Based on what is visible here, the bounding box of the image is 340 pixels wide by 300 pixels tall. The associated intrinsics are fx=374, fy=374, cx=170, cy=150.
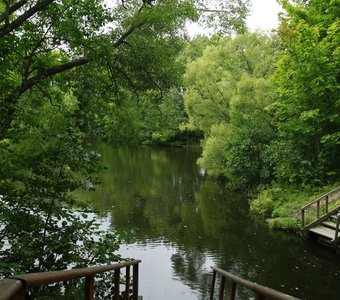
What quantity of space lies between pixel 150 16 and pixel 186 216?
12.3 meters

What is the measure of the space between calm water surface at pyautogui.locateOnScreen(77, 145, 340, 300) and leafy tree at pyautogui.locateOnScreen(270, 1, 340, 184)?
3.78 meters

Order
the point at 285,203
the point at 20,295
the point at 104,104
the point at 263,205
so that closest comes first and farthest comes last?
the point at 20,295 < the point at 104,104 < the point at 285,203 < the point at 263,205

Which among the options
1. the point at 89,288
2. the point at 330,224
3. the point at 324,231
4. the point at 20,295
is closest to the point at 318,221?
the point at 330,224

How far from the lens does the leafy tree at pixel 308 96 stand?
696 inches

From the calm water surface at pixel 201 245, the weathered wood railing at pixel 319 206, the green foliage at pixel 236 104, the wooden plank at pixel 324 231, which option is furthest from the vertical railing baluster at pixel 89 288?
the green foliage at pixel 236 104

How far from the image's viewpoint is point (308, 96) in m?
18.6

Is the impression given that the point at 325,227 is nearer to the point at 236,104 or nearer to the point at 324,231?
the point at 324,231

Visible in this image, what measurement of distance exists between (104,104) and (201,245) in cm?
951

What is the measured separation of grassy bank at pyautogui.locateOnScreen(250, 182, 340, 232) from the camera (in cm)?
1604

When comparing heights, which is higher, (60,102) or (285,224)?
(60,102)

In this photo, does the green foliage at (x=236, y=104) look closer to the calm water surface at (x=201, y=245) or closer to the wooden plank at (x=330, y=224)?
the calm water surface at (x=201, y=245)

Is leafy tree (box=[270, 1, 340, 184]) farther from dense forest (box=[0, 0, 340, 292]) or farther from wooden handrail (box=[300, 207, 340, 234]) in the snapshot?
wooden handrail (box=[300, 207, 340, 234])

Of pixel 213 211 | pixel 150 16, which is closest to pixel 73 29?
pixel 150 16

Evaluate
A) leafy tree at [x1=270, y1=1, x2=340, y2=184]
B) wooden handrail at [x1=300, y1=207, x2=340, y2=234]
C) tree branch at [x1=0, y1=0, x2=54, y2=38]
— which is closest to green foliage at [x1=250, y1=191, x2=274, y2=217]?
leafy tree at [x1=270, y1=1, x2=340, y2=184]
